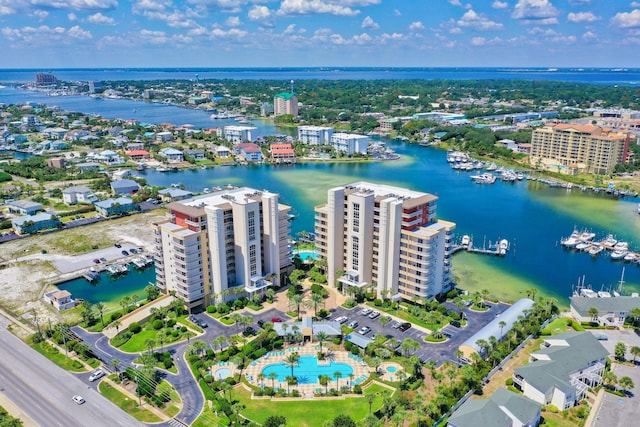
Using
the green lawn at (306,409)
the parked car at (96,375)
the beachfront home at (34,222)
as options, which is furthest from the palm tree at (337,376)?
the beachfront home at (34,222)

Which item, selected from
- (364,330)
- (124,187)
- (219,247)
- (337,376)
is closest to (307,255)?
(219,247)

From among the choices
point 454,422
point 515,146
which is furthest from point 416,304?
point 515,146

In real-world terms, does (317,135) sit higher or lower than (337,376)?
higher

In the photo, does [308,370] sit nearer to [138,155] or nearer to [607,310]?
[607,310]

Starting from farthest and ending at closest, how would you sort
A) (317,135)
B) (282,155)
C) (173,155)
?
(317,135) < (173,155) < (282,155)

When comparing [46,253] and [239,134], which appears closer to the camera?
[46,253]

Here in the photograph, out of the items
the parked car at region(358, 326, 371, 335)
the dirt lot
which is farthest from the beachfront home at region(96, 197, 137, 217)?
the parked car at region(358, 326, 371, 335)

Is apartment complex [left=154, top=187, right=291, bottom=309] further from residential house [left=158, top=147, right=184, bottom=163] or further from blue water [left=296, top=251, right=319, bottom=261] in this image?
residential house [left=158, top=147, right=184, bottom=163]

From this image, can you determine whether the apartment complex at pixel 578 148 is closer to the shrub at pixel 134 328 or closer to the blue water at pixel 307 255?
the blue water at pixel 307 255

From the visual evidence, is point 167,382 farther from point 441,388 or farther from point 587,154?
point 587,154
